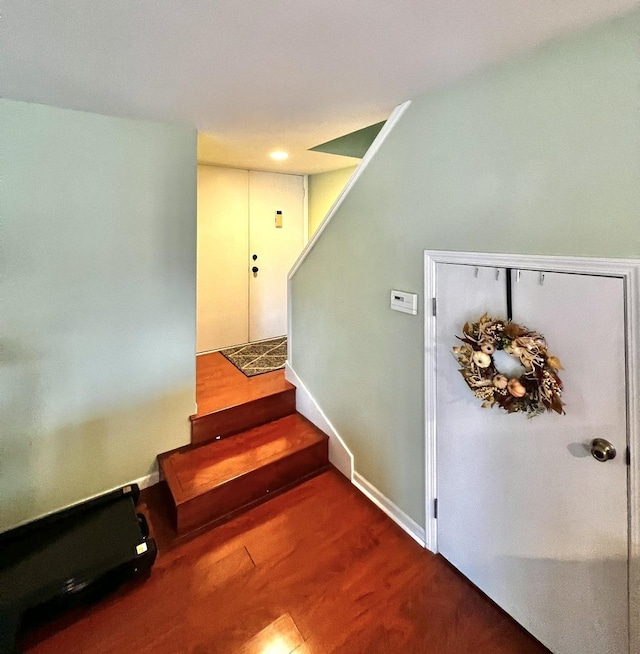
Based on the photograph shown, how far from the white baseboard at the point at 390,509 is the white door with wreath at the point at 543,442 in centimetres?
32

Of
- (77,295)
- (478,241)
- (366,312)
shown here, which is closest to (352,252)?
(366,312)

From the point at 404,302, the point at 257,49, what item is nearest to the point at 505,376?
the point at 404,302

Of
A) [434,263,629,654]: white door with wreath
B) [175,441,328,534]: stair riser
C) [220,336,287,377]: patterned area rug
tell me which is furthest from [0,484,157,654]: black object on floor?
[434,263,629,654]: white door with wreath

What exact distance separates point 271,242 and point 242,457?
2.45 meters

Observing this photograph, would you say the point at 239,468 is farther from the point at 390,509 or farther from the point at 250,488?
the point at 390,509

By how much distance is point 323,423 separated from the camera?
8.92 feet

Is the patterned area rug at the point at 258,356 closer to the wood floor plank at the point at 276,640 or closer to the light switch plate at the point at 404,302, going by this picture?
the light switch plate at the point at 404,302

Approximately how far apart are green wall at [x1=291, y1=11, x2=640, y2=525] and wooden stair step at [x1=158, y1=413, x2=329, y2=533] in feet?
0.99

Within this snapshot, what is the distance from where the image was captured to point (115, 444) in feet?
7.51

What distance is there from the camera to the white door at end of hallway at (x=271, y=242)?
12.8 ft

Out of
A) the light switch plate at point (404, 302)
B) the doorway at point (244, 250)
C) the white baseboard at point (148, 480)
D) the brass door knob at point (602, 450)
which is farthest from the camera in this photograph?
the doorway at point (244, 250)

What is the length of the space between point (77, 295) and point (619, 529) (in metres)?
2.66

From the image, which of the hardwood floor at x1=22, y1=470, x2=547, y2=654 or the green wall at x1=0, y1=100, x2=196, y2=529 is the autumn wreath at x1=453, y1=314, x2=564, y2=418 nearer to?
the hardwood floor at x1=22, y1=470, x2=547, y2=654

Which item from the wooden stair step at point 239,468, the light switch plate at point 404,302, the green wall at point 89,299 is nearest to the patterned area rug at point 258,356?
the wooden stair step at point 239,468
